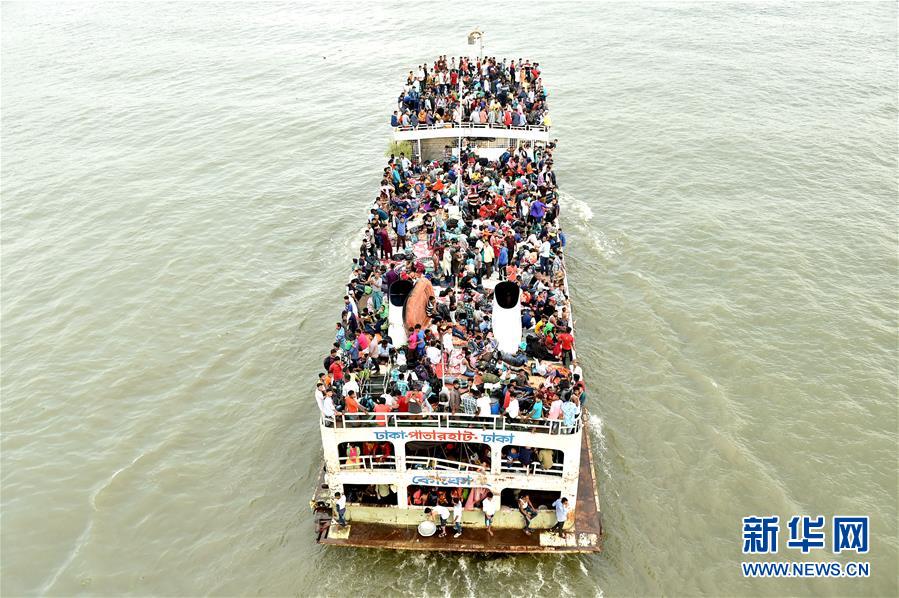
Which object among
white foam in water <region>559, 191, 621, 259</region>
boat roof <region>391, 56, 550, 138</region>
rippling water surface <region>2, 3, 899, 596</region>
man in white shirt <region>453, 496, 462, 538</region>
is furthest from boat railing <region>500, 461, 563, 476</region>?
white foam in water <region>559, 191, 621, 259</region>

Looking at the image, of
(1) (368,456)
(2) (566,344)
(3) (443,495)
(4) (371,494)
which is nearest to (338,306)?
(4) (371,494)

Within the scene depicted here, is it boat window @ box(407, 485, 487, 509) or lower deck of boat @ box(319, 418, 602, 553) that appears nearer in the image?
lower deck of boat @ box(319, 418, 602, 553)

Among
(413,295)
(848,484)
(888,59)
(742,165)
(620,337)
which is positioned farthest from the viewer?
(888,59)

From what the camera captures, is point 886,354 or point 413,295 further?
point 886,354

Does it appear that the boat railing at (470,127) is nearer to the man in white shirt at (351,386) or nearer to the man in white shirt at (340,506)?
the man in white shirt at (351,386)

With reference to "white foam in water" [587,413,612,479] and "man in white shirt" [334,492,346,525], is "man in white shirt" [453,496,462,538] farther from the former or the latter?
"white foam in water" [587,413,612,479]

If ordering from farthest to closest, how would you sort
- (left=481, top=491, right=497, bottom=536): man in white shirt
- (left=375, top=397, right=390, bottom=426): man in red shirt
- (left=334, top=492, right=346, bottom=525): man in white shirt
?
(left=334, top=492, right=346, bottom=525): man in white shirt, (left=481, top=491, right=497, bottom=536): man in white shirt, (left=375, top=397, right=390, bottom=426): man in red shirt

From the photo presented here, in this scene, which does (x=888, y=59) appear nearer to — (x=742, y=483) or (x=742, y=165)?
(x=742, y=165)

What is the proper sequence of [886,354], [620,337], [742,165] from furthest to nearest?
[742,165], [620,337], [886,354]

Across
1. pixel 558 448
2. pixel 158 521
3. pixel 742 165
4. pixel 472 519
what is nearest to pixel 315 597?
pixel 472 519
